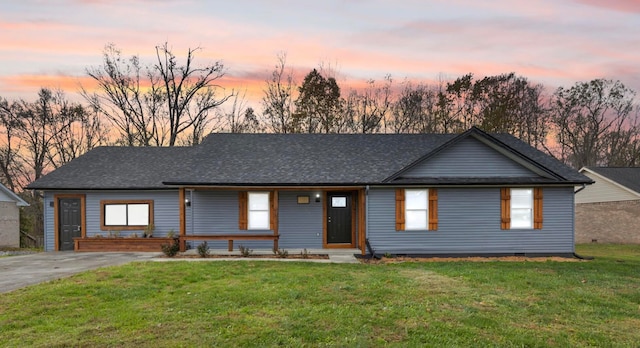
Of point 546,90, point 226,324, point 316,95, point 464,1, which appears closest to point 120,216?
point 226,324

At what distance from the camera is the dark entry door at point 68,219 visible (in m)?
16.8

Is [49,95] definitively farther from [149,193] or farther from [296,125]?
[149,193]

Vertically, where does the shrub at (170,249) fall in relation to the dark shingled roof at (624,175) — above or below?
below

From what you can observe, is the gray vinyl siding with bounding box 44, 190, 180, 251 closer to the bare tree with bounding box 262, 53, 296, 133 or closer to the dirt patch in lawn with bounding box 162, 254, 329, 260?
the dirt patch in lawn with bounding box 162, 254, 329, 260

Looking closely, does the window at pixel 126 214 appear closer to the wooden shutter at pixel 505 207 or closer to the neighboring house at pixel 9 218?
the neighboring house at pixel 9 218

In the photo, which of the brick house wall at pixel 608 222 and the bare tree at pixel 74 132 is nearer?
the brick house wall at pixel 608 222

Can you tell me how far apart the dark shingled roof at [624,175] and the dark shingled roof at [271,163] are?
13.1 m

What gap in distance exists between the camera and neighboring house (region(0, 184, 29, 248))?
23.9m

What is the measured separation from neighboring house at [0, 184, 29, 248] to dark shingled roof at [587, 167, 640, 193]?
37758 mm

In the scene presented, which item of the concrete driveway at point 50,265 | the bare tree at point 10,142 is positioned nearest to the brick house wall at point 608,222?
the concrete driveway at point 50,265

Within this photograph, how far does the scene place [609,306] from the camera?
757 centimetres

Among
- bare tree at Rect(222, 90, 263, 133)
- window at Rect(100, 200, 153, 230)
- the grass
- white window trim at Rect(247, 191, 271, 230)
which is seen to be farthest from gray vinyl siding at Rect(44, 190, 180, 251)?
bare tree at Rect(222, 90, 263, 133)

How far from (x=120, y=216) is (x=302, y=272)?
9900 mm

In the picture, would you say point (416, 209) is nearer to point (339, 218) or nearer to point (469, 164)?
point (469, 164)
